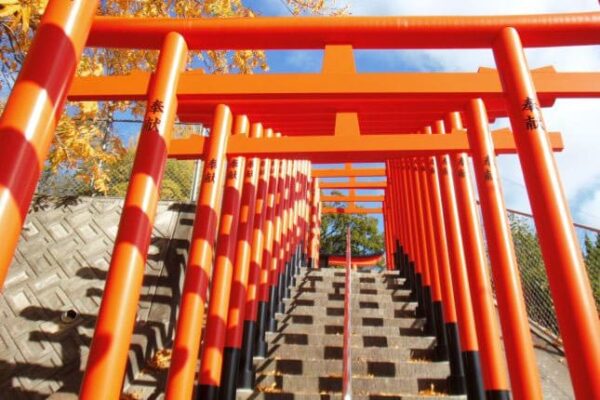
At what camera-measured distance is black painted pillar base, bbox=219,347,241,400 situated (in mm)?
4359

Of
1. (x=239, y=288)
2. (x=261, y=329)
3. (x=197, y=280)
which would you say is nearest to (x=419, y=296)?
(x=261, y=329)

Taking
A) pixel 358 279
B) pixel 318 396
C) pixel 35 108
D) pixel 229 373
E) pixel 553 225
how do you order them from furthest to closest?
pixel 358 279 < pixel 229 373 < pixel 318 396 < pixel 553 225 < pixel 35 108

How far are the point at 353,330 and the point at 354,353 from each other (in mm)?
658

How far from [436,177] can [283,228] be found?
317 centimetres

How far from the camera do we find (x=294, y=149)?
4.22 m

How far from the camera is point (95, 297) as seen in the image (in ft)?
19.3

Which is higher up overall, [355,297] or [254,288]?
[355,297]

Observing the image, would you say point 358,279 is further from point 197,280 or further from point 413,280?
point 197,280

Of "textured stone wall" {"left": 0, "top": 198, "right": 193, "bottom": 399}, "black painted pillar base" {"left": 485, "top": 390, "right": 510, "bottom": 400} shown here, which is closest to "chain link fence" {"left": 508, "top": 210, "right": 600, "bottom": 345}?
"black painted pillar base" {"left": 485, "top": 390, "right": 510, "bottom": 400}

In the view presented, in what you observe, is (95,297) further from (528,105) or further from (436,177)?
(528,105)

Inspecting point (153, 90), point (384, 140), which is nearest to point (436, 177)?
point (384, 140)

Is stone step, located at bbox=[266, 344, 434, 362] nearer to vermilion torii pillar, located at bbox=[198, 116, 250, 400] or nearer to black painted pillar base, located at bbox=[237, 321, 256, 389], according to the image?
black painted pillar base, located at bbox=[237, 321, 256, 389]

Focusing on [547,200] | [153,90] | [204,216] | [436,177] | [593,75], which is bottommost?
[547,200]

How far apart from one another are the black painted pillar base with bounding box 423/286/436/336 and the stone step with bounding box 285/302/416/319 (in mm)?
403
